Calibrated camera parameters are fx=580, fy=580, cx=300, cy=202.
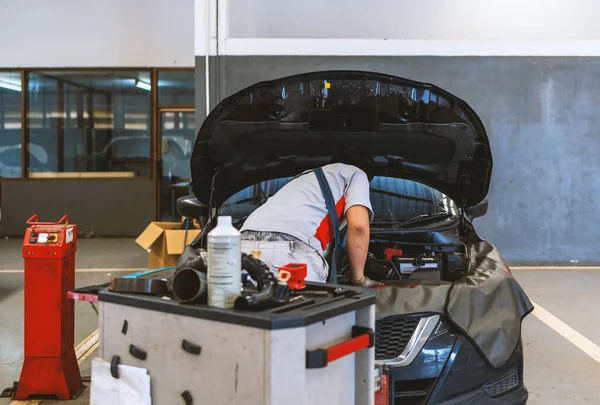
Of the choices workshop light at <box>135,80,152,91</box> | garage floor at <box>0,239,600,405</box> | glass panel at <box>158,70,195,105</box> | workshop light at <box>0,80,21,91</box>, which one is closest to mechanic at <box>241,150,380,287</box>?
garage floor at <box>0,239,600,405</box>

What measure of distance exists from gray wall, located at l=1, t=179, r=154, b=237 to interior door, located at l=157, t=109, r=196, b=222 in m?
0.32

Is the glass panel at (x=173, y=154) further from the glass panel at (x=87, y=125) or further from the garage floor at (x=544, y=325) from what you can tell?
the garage floor at (x=544, y=325)

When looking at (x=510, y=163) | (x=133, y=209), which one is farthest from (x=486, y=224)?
(x=133, y=209)

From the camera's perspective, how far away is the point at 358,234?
261 centimetres

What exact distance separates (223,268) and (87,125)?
30.0 ft

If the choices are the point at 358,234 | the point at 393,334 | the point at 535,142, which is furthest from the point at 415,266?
the point at 535,142

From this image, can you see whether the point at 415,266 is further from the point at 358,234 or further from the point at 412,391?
the point at 412,391

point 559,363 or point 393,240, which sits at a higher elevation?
point 393,240

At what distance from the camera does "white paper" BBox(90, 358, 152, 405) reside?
5.06 feet

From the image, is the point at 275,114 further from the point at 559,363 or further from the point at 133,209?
the point at 133,209

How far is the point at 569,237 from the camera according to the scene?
281 inches

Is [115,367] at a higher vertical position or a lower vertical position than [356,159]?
lower

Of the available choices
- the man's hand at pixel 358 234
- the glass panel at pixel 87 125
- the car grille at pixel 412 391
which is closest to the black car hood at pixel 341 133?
the man's hand at pixel 358 234

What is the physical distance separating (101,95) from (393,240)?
7820 millimetres
